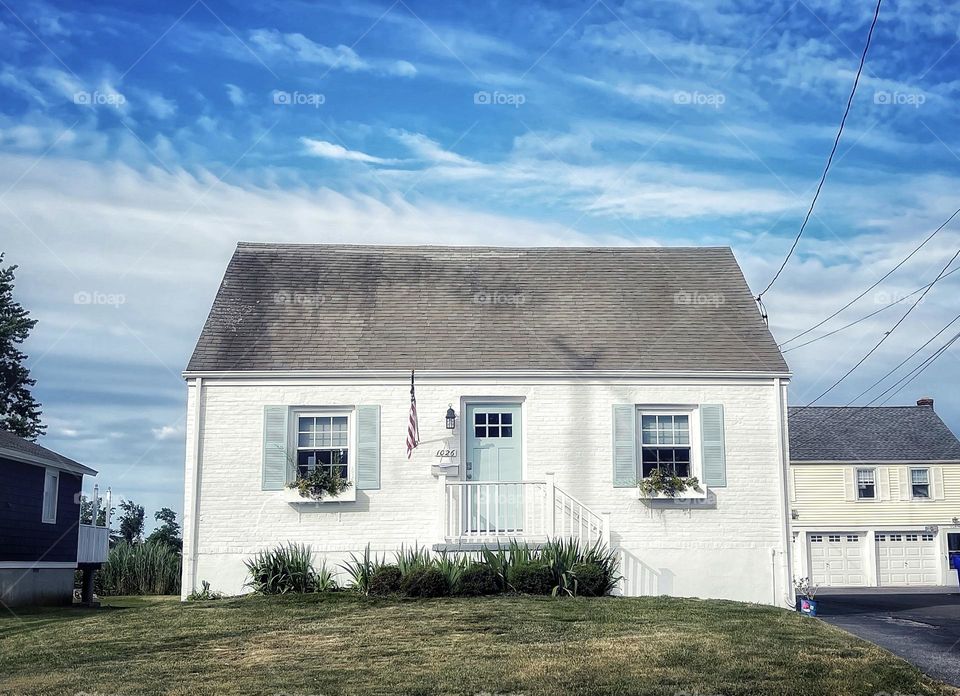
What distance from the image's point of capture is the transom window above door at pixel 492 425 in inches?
621

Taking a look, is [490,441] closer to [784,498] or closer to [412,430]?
[412,430]

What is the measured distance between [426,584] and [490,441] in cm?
328

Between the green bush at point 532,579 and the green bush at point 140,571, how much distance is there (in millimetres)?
14147

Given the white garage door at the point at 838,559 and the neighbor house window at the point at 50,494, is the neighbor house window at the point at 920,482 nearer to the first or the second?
the white garage door at the point at 838,559

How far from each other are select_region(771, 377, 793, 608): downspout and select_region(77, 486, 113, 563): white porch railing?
56.3ft

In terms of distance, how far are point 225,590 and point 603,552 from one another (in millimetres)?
5655

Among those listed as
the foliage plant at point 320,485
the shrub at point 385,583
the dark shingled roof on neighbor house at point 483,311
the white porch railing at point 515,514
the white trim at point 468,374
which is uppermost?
the dark shingled roof on neighbor house at point 483,311

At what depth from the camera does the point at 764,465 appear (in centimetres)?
1580

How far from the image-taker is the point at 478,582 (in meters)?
13.1

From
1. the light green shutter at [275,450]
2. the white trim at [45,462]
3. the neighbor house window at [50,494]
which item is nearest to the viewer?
the light green shutter at [275,450]

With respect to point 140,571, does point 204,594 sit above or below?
above

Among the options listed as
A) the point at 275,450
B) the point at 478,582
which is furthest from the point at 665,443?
the point at 275,450

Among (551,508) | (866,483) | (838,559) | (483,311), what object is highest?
(483,311)

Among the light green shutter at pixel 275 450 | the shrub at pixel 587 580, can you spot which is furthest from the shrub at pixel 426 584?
the light green shutter at pixel 275 450
